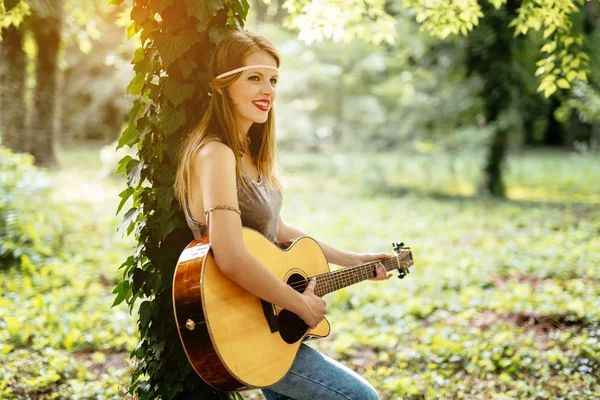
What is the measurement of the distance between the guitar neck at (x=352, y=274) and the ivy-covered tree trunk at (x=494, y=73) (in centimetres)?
815

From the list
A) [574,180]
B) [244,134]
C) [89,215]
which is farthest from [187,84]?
[574,180]

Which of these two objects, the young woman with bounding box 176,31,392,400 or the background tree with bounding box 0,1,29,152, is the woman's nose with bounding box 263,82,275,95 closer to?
the young woman with bounding box 176,31,392,400

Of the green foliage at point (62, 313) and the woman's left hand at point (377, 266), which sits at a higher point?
the woman's left hand at point (377, 266)

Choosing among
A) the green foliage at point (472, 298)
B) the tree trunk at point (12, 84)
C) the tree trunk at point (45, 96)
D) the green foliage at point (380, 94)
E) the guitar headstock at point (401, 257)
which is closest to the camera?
the guitar headstock at point (401, 257)

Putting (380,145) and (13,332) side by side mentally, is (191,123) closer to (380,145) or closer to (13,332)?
(13,332)

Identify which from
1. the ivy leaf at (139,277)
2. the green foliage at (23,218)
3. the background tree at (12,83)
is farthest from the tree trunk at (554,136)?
the ivy leaf at (139,277)

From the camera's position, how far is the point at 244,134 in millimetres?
2268

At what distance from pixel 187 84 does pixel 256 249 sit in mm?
858

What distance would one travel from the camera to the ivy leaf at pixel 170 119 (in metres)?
2.30

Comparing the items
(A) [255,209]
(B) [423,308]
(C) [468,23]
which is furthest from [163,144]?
(B) [423,308]

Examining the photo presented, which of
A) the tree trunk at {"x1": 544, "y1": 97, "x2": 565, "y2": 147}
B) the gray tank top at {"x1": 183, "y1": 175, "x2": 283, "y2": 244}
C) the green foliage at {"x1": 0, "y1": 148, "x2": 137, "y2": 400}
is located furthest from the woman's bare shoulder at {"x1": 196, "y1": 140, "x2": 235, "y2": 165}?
the tree trunk at {"x1": 544, "y1": 97, "x2": 565, "y2": 147}

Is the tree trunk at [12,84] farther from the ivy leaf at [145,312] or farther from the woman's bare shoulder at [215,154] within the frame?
the woman's bare shoulder at [215,154]

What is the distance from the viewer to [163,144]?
2.38m

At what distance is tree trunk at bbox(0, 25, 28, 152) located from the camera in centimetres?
790
